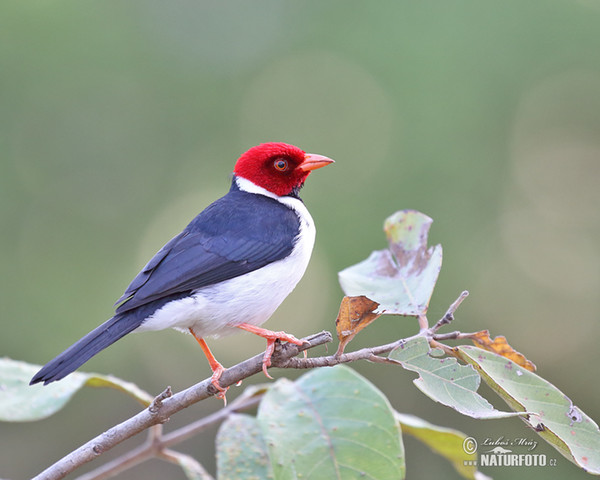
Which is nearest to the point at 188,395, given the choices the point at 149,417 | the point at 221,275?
the point at 149,417

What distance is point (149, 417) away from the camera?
185cm

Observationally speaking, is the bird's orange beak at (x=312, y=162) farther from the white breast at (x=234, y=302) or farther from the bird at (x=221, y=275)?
the white breast at (x=234, y=302)

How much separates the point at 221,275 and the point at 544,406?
1.51 meters

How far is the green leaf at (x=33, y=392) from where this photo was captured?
7.51 ft

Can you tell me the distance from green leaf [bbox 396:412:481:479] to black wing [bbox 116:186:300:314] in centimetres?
104

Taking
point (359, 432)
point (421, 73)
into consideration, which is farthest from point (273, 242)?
point (421, 73)

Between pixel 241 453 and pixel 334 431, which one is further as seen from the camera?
pixel 241 453

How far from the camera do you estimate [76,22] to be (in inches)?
279

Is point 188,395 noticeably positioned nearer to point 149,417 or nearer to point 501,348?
point 149,417

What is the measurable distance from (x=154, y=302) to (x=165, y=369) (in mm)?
4226

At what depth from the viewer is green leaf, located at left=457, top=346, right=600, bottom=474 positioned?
1.87 m

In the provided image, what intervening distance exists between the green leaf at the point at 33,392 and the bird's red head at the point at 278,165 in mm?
1612

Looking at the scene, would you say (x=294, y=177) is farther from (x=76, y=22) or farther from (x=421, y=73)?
(x=76, y=22)

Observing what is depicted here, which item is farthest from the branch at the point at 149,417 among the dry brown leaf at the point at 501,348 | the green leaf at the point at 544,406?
the dry brown leaf at the point at 501,348
